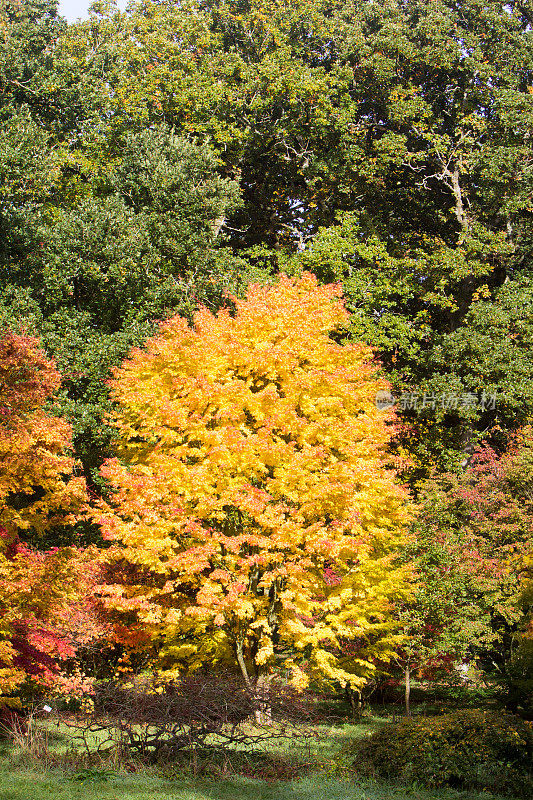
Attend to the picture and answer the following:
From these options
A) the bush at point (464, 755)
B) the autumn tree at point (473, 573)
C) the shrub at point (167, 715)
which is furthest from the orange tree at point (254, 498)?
the bush at point (464, 755)

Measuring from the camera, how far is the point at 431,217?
100 ft

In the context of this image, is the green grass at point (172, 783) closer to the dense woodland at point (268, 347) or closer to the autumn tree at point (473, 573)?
the dense woodland at point (268, 347)

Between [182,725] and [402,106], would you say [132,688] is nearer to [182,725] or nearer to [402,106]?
[182,725]

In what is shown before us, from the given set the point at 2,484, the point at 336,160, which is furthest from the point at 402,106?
the point at 2,484

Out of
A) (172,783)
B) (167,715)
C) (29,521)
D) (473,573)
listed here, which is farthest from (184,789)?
(473,573)

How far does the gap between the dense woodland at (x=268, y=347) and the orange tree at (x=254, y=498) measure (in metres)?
0.10

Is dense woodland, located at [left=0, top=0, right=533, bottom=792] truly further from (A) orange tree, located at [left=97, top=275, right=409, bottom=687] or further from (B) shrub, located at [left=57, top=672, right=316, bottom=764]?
(B) shrub, located at [left=57, top=672, right=316, bottom=764]

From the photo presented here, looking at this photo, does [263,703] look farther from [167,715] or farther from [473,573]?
[473,573]

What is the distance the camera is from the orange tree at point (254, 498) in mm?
15664

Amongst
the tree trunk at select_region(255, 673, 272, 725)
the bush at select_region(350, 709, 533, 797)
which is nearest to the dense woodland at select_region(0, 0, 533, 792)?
the tree trunk at select_region(255, 673, 272, 725)

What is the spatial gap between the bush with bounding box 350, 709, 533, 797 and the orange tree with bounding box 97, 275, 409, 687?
371 centimetres

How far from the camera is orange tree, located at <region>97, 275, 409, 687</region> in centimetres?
1566

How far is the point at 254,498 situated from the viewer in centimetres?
1537

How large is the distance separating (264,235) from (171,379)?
55.0 ft
